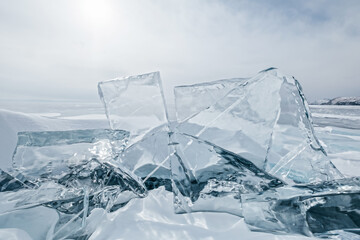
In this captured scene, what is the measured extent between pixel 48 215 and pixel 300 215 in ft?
2.67

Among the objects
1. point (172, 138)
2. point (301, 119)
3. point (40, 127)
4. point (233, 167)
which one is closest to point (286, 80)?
point (301, 119)

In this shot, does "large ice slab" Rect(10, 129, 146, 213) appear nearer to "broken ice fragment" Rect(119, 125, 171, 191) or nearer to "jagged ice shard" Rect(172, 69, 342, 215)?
"broken ice fragment" Rect(119, 125, 171, 191)

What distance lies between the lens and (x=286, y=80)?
100 centimetres

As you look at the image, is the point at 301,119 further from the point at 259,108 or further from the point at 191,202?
the point at 191,202

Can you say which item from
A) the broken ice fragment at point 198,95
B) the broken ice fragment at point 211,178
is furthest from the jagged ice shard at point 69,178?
the broken ice fragment at point 198,95

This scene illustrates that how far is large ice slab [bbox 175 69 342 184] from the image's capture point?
0.90 m

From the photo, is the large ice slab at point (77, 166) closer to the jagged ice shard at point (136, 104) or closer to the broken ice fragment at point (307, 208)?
the jagged ice shard at point (136, 104)

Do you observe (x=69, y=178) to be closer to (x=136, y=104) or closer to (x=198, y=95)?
(x=136, y=104)

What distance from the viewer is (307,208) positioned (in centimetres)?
57

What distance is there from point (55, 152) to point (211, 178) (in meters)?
0.88

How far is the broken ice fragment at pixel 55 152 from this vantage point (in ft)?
3.07

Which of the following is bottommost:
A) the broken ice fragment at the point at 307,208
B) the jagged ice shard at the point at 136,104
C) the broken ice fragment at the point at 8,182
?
the broken ice fragment at the point at 307,208

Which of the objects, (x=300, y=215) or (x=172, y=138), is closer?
(x=300, y=215)

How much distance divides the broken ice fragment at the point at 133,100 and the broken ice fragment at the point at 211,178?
0.50 meters
